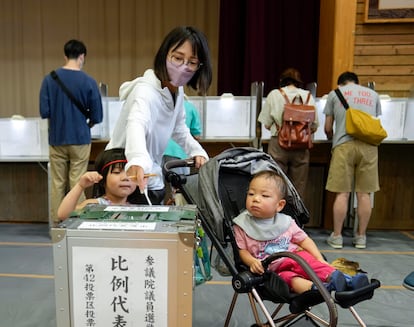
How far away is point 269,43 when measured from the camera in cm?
471

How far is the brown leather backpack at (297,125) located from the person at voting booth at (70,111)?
1518 millimetres

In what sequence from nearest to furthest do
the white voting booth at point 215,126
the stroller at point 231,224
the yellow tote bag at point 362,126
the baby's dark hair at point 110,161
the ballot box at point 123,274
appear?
the ballot box at point 123,274 → the stroller at point 231,224 → the baby's dark hair at point 110,161 → the yellow tote bag at point 362,126 → the white voting booth at point 215,126

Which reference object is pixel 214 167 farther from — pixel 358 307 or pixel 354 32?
pixel 354 32

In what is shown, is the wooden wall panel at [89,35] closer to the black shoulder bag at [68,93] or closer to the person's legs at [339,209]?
the black shoulder bag at [68,93]

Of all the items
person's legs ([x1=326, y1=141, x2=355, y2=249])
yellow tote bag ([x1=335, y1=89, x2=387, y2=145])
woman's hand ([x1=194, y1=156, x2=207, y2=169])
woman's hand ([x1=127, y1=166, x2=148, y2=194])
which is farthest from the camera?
person's legs ([x1=326, y1=141, x2=355, y2=249])

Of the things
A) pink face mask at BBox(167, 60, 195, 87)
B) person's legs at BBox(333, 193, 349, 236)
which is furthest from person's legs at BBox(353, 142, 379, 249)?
pink face mask at BBox(167, 60, 195, 87)

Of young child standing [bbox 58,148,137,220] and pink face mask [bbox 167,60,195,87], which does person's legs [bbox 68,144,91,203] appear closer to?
young child standing [bbox 58,148,137,220]

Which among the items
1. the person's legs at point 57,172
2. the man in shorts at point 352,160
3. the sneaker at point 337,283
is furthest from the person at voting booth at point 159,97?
the man in shorts at point 352,160

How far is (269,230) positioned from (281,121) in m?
1.71

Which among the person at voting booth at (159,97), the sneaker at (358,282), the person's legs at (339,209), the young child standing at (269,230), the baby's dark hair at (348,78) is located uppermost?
the baby's dark hair at (348,78)

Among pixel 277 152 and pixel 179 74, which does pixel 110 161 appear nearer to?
pixel 179 74

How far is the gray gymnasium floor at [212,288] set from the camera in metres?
1.92

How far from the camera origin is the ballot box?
89 centimetres

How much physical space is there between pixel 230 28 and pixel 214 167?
12.4 ft
